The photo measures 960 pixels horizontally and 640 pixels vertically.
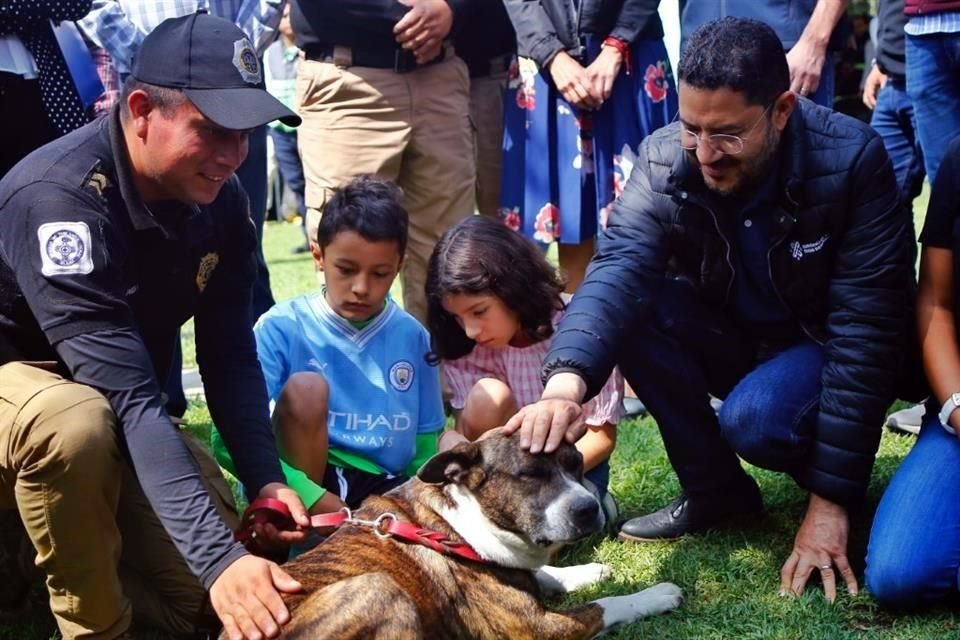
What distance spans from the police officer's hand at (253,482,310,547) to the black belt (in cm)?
268

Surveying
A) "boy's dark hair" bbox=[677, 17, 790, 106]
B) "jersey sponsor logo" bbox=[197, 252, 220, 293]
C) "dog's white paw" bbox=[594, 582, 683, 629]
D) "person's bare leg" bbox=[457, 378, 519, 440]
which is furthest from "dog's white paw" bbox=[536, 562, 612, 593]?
"boy's dark hair" bbox=[677, 17, 790, 106]

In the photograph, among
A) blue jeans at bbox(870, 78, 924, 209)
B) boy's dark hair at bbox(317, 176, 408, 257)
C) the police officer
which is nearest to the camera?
the police officer

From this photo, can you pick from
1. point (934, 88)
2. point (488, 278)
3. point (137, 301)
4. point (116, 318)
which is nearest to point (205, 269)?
point (137, 301)

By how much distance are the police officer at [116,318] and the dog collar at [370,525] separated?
2.0 inches

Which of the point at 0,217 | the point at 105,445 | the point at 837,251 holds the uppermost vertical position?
the point at 0,217

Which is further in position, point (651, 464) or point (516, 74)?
point (516, 74)

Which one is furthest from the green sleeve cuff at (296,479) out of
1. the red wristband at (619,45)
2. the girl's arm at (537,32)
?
the red wristband at (619,45)

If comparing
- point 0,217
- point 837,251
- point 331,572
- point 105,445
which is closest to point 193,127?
point 0,217

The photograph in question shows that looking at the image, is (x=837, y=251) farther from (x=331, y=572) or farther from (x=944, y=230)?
(x=331, y=572)

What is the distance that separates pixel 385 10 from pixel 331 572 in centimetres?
309

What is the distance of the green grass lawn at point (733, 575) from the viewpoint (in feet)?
12.3

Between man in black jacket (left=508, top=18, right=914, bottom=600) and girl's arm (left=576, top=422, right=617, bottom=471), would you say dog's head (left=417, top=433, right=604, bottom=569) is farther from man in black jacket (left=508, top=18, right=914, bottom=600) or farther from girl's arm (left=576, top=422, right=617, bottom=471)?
girl's arm (left=576, top=422, right=617, bottom=471)

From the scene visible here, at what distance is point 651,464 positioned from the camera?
5.25 metres

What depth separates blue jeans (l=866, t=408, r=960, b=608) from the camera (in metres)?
3.75
